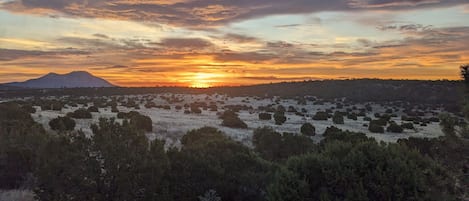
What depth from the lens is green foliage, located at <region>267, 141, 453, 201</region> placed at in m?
8.56

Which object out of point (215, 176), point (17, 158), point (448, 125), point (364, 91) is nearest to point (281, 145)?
point (215, 176)

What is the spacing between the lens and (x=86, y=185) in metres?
9.55

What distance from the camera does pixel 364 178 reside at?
8.73 m

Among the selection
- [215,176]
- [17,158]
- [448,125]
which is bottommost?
[17,158]

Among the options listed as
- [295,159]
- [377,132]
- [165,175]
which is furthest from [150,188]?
[377,132]

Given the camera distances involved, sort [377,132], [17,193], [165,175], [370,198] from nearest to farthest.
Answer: [370,198]
[165,175]
[17,193]
[377,132]

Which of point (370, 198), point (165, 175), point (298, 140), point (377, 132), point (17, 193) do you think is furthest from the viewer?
point (377, 132)

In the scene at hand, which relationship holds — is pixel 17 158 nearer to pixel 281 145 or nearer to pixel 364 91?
pixel 281 145

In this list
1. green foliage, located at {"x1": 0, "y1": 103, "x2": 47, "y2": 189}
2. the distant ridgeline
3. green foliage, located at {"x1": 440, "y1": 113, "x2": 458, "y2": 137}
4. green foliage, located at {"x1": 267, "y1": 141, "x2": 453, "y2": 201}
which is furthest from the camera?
the distant ridgeline

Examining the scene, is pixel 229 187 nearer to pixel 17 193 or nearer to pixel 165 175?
pixel 165 175

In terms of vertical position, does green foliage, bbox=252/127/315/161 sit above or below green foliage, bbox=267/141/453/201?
below

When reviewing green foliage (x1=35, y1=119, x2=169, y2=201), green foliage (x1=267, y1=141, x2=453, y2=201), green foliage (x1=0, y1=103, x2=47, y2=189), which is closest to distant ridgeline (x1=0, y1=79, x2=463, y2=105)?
green foliage (x1=267, y1=141, x2=453, y2=201)

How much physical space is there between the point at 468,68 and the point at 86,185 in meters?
8.56

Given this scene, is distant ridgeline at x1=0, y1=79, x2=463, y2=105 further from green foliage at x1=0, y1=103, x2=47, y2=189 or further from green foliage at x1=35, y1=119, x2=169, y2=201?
green foliage at x1=35, y1=119, x2=169, y2=201
